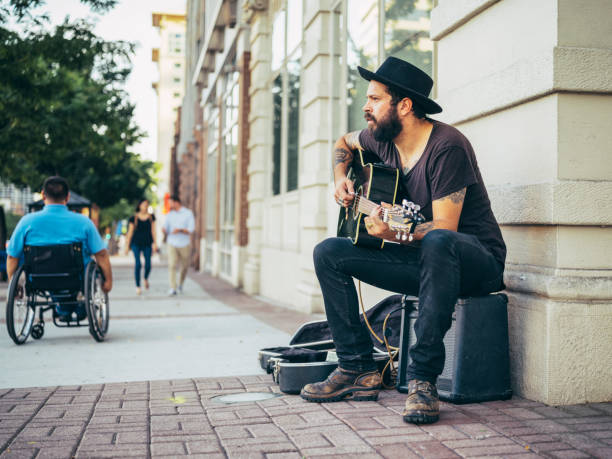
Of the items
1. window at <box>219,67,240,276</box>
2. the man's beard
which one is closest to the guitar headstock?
the man's beard

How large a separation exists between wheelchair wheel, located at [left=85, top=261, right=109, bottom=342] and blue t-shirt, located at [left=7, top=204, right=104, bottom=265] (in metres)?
0.17

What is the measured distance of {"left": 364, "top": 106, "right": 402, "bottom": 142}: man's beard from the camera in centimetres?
390

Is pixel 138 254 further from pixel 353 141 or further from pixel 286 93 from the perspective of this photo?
pixel 353 141

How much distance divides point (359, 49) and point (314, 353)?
181 inches

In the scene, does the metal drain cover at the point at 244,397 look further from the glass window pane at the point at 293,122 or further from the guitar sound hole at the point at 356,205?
the glass window pane at the point at 293,122

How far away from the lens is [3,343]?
6480mm

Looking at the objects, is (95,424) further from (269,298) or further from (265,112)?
(265,112)

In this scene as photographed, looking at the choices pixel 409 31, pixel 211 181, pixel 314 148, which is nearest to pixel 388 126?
pixel 409 31

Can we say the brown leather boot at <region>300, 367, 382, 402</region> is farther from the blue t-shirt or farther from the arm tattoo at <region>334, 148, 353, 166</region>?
the blue t-shirt

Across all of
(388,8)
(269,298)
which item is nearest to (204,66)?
(269,298)

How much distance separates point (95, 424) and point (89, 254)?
131 inches

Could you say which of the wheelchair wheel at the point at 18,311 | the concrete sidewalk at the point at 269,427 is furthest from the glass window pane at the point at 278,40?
the concrete sidewalk at the point at 269,427

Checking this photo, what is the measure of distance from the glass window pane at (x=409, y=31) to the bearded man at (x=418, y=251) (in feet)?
7.04

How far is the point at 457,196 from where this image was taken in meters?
3.57
